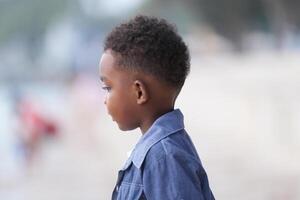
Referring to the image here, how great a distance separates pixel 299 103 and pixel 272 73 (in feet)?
1.58

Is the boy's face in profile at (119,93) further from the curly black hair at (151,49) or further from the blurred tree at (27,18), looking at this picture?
the blurred tree at (27,18)

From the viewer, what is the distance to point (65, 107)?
6.94m

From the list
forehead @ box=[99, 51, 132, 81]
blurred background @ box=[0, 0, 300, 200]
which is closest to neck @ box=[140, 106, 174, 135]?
forehead @ box=[99, 51, 132, 81]

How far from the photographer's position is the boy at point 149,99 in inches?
66.2

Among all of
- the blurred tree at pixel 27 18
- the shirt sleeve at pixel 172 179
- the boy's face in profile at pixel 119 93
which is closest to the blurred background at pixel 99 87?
the blurred tree at pixel 27 18

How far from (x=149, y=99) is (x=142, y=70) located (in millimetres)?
65

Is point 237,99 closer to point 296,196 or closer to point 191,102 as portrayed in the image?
point 191,102

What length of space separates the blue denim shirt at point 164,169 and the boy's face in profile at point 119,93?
0.06 meters

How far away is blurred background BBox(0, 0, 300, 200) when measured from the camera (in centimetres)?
643

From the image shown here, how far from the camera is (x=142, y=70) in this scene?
5.77ft

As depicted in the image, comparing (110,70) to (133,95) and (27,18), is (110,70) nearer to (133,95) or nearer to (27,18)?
(133,95)

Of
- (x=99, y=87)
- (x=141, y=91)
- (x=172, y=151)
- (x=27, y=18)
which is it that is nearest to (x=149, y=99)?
(x=141, y=91)

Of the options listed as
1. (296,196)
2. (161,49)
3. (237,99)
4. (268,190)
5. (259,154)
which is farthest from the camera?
(237,99)

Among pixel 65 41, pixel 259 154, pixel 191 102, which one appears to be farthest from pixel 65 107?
pixel 259 154
